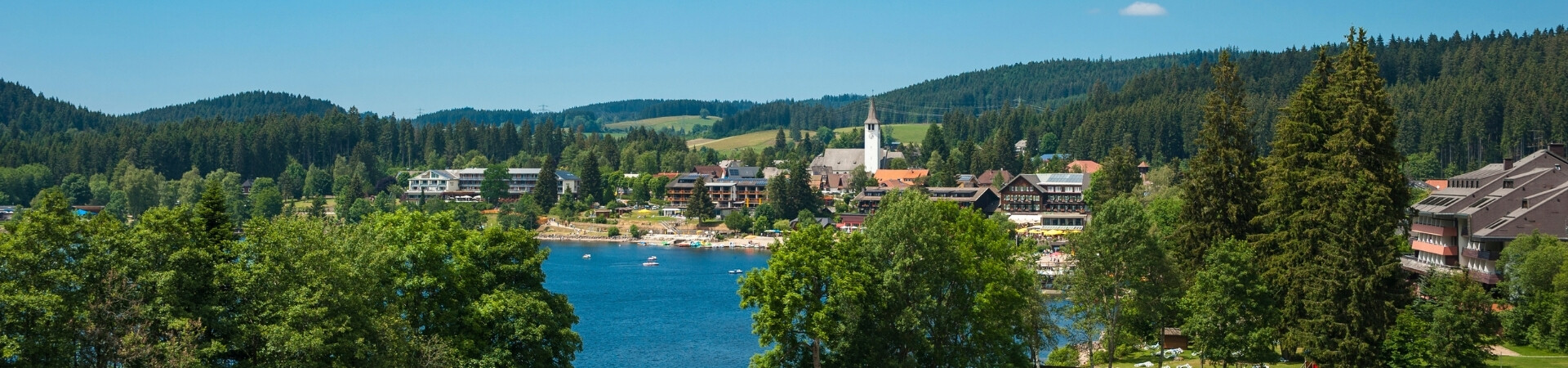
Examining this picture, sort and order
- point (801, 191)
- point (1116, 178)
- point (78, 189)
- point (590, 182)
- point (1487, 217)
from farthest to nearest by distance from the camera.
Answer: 1. point (78, 189)
2. point (590, 182)
3. point (801, 191)
4. point (1116, 178)
5. point (1487, 217)

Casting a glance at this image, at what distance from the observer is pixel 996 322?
30.5m

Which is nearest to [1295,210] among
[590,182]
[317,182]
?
[590,182]

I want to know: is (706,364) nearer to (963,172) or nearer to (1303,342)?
(1303,342)

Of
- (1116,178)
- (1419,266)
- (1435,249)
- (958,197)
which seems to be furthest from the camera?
(958,197)

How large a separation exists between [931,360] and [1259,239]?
9.73 metres

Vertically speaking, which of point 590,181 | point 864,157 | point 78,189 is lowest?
point 78,189

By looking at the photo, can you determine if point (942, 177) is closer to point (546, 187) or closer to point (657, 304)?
point (546, 187)

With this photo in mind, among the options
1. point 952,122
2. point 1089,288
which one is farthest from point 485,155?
point 1089,288

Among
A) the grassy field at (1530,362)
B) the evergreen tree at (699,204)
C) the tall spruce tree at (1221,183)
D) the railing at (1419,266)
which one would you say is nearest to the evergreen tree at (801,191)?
the evergreen tree at (699,204)

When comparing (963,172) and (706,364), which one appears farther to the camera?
(963,172)

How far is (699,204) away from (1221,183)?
81350 mm

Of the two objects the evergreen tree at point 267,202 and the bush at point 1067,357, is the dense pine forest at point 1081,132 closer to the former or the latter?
the evergreen tree at point 267,202

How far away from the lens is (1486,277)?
42.2m

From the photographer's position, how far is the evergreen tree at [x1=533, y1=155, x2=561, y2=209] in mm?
124375
